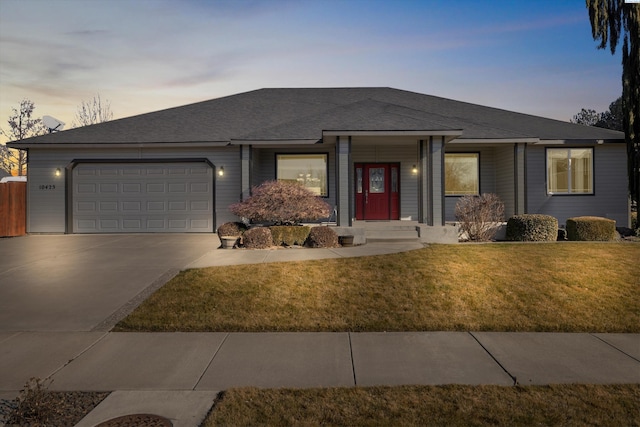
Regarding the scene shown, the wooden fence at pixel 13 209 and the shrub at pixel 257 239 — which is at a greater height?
the wooden fence at pixel 13 209

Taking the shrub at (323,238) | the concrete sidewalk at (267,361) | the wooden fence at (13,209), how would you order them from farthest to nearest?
1. the wooden fence at (13,209)
2. the shrub at (323,238)
3. the concrete sidewalk at (267,361)

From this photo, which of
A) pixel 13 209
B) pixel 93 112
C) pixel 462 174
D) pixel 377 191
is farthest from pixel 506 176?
pixel 93 112

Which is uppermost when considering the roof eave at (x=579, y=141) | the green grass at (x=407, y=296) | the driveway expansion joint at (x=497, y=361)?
the roof eave at (x=579, y=141)

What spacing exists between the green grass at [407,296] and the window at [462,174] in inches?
333

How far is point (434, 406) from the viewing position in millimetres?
3627

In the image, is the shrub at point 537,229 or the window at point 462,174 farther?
the window at point 462,174

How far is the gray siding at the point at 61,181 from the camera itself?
55.9ft

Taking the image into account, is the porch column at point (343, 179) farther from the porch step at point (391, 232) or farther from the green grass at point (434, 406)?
the green grass at point (434, 406)

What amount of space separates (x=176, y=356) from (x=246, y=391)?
146cm

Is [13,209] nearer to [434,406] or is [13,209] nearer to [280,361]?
[280,361]

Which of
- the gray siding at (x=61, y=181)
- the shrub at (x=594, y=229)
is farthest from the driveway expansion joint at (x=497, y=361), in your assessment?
the gray siding at (x=61, y=181)

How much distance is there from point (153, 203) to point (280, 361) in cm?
1401

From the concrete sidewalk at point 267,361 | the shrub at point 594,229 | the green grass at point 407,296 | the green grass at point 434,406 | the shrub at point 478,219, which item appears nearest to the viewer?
the green grass at point 434,406

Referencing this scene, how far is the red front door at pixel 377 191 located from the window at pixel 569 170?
6455mm
